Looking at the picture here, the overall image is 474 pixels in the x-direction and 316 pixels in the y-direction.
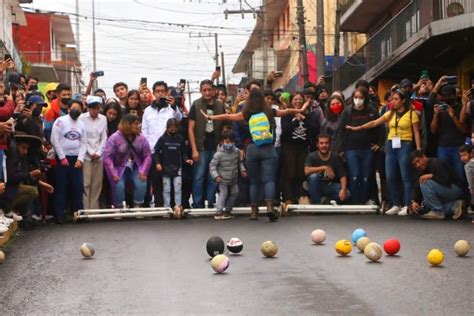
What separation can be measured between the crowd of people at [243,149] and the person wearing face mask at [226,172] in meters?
0.02

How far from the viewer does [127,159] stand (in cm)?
1745

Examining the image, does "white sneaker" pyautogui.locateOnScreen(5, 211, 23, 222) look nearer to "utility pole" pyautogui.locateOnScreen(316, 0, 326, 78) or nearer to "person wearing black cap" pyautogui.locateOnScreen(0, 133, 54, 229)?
"person wearing black cap" pyautogui.locateOnScreen(0, 133, 54, 229)

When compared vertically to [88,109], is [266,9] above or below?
above

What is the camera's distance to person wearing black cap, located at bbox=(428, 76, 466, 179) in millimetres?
16703

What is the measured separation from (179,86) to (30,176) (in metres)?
5.11

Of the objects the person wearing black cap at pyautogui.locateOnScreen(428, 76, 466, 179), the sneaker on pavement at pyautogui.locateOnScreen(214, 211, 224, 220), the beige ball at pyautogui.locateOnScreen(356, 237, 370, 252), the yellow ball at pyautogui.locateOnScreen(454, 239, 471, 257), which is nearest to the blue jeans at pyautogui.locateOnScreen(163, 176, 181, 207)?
the sneaker on pavement at pyautogui.locateOnScreen(214, 211, 224, 220)

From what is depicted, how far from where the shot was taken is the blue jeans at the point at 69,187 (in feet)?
54.7

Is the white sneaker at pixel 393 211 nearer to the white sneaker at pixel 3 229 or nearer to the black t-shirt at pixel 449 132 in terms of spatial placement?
the black t-shirt at pixel 449 132

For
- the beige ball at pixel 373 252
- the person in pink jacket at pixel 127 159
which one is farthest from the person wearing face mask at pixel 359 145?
the beige ball at pixel 373 252

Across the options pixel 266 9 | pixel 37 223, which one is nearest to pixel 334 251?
pixel 37 223

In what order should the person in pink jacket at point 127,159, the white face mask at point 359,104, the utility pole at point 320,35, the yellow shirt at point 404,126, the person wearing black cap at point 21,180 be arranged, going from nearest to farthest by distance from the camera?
the person wearing black cap at point 21,180 < the yellow shirt at point 404,126 < the person in pink jacket at point 127,159 < the white face mask at point 359,104 < the utility pole at point 320,35

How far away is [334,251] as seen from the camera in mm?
12062

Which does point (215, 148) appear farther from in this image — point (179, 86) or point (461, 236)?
point (461, 236)

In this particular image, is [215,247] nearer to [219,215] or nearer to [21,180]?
[21,180]
